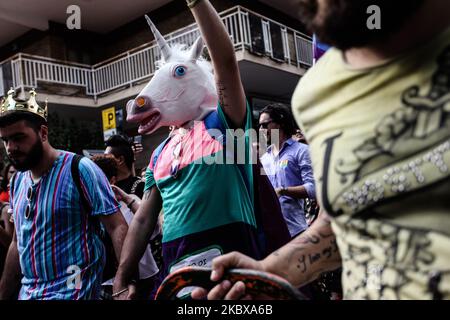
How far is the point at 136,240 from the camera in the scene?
260 centimetres

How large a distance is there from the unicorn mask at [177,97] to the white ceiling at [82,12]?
1132 centimetres

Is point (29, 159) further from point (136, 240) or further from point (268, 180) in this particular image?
point (268, 180)

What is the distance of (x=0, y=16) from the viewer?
45.7 feet

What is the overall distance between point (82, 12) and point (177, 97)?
12863 mm

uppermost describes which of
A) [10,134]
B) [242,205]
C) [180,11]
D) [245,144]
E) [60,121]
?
[180,11]

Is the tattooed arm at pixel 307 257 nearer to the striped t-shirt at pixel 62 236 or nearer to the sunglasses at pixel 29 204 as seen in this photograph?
the striped t-shirt at pixel 62 236

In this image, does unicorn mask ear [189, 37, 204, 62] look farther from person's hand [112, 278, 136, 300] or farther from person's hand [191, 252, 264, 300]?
person's hand [191, 252, 264, 300]

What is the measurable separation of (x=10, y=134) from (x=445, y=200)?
2433 millimetres

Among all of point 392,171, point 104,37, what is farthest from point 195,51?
point 104,37

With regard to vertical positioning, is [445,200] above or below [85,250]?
above

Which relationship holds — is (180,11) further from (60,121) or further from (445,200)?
(445,200)

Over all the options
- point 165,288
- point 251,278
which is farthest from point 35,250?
point 251,278

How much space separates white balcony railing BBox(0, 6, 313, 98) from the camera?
39.2ft

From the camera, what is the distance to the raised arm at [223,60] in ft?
6.55
